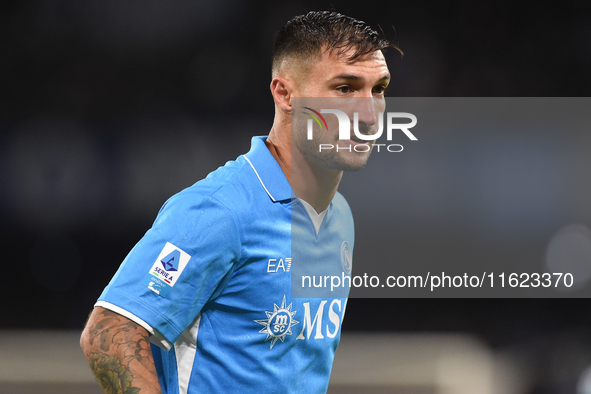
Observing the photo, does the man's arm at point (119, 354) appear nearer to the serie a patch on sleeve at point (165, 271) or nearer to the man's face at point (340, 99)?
the serie a patch on sleeve at point (165, 271)

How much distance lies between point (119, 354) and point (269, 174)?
473 millimetres

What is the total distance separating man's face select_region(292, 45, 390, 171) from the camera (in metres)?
1.14

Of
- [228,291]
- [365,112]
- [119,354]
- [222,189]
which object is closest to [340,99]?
[365,112]

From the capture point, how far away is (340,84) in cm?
115

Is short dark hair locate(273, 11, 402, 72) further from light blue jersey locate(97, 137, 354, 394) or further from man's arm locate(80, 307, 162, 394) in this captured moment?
man's arm locate(80, 307, 162, 394)

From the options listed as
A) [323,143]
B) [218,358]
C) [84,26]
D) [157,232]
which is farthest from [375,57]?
[84,26]

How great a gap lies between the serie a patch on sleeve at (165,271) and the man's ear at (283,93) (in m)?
0.47

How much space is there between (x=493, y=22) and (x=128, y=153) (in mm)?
2408

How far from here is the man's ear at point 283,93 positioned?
1.21 m

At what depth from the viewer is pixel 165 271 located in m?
0.90

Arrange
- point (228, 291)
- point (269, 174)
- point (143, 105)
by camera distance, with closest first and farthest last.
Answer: point (228, 291) → point (269, 174) → point (143, 105)

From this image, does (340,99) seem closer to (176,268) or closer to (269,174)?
(269,174)

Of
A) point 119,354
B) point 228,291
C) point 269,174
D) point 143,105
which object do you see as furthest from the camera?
point 143,105

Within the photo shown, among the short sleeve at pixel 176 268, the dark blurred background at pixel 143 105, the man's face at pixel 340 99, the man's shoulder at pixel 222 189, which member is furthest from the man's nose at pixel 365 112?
the dark blurred background at pixel 143 105
